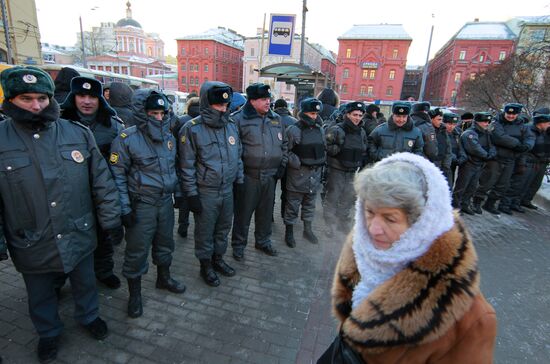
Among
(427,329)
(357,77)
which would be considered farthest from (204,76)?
(427,329)

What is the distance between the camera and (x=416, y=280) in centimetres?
116

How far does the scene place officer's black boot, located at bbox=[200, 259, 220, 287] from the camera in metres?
3.57

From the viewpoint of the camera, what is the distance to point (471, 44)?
51094mm

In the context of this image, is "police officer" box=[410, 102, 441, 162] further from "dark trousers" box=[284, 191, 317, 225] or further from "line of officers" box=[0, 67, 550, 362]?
"dark trousers" box=[284, 191, 317, 225]

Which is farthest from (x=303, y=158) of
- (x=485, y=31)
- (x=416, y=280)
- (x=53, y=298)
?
(x=485, y=31)

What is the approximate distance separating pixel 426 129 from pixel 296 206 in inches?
117

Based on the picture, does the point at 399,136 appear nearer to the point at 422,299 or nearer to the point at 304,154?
the point at 304,154

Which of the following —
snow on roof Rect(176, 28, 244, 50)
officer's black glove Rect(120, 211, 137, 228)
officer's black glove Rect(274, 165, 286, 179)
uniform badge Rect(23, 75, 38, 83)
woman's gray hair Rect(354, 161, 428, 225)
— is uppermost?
snow on roof Rect(176, 28, 244, 50)

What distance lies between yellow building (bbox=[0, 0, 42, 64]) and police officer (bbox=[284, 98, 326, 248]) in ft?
83.9

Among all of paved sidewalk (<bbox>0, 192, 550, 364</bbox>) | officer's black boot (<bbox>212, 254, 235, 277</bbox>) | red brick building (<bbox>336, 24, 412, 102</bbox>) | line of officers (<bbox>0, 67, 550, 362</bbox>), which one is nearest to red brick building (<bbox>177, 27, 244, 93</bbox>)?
red brick building (<bbox>336, 24, 412, 102</bbox>)

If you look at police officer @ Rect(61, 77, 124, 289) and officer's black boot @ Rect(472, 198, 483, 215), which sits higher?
police officer @ Rect(61, 77, 124, 289)

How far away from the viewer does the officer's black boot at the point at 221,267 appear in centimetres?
379

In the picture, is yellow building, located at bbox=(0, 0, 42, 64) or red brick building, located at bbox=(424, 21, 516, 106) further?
red brick building, located at bbox=(424, 21, 516, 106)

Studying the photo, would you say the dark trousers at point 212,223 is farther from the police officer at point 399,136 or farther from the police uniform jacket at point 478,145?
the police uniform jacket at point 478,145
